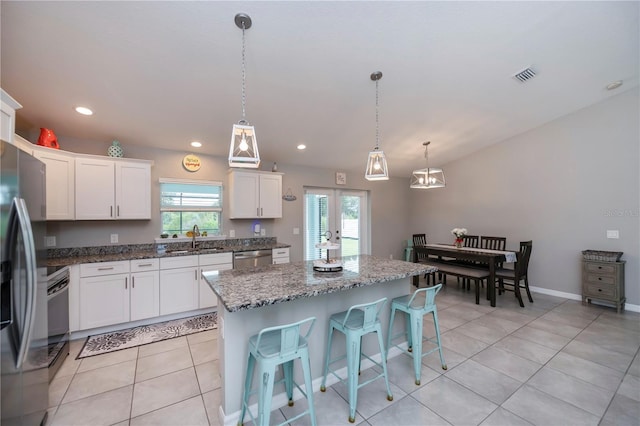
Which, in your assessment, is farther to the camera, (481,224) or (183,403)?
(481,224)

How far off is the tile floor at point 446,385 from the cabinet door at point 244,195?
5.91 ft

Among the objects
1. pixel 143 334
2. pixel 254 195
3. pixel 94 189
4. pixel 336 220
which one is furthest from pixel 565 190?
pixel 94 189

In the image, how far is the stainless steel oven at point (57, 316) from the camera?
233cm

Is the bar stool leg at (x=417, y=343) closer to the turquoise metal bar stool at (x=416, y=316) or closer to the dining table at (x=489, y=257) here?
the turquoise metal bar stool at (x=416, y=316)

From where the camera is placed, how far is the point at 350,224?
6.01 meters

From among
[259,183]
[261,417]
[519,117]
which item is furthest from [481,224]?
[261,417]

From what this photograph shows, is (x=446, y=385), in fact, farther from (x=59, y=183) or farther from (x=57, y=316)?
(x=59, y=183)

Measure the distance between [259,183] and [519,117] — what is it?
4.36 meters

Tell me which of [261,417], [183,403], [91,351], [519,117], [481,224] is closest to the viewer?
[261,417]

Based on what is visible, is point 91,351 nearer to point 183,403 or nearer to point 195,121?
point 183,403

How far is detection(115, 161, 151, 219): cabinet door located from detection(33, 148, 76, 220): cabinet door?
1.37ft

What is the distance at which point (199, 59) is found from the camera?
2314mm

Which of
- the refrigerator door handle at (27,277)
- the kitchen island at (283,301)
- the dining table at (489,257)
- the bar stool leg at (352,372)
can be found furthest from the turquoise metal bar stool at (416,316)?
the refrigerator door handle at (27,277)

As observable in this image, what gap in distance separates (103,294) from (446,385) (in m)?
3.69
